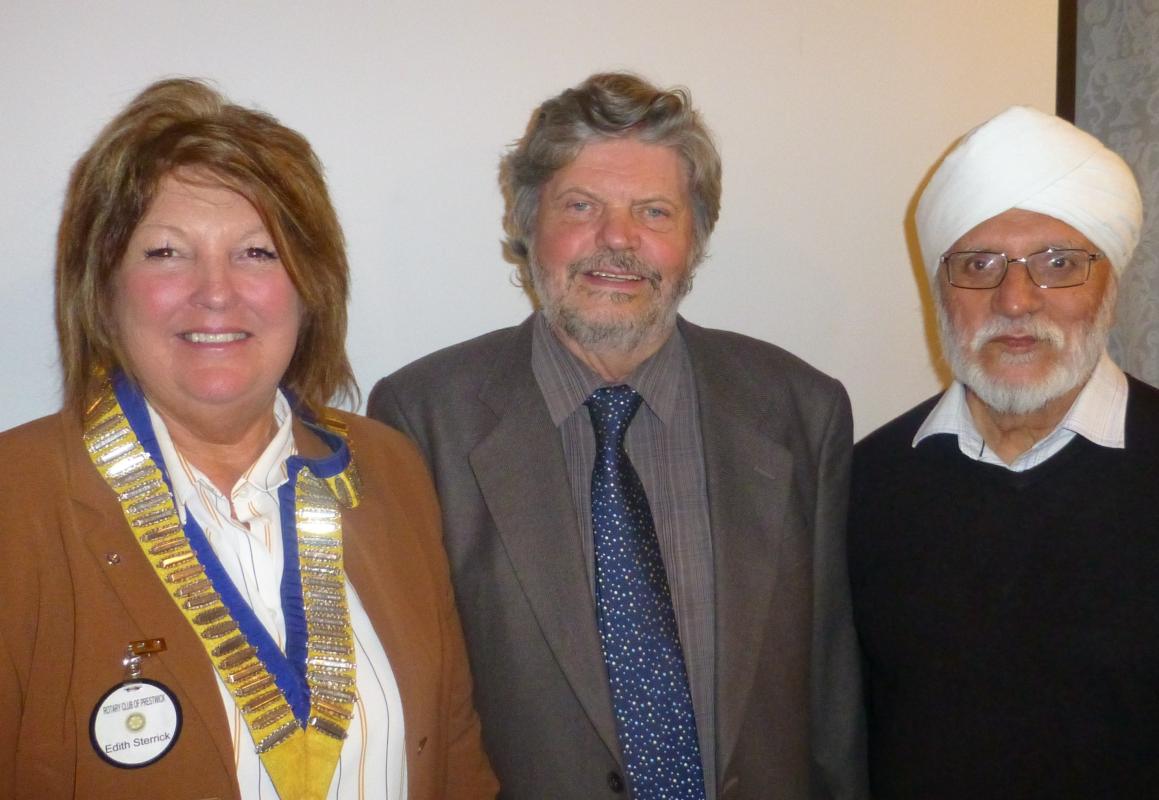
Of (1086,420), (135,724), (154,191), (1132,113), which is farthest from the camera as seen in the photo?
(1132,113)

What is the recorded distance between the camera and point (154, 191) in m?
1.42

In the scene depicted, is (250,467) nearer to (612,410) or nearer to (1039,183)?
(612,410)

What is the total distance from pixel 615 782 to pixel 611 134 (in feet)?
4.15

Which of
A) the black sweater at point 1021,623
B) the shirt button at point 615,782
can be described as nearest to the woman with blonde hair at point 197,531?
the shirt button at point 615,782

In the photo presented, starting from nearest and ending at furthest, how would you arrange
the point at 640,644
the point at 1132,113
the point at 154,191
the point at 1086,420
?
the point at 154,191, the point at 640,644, the point at 1086,420, the point at 1132,113

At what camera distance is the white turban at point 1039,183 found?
189cm

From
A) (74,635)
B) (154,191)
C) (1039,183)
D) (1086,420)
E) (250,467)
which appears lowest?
(74,635)

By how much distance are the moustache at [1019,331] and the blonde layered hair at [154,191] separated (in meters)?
1.32

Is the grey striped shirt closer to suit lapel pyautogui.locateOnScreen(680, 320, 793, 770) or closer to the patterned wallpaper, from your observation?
suit lapel pyautogui.locateOnScreen(680, 320, 793, 770)

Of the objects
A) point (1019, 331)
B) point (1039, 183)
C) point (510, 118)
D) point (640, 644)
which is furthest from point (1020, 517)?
point (510, 118)

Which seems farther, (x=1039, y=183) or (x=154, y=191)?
(x=1039, y=183)

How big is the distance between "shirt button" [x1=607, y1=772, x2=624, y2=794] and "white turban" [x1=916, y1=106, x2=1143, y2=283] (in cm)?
129

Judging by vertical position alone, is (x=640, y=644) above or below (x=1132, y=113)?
below

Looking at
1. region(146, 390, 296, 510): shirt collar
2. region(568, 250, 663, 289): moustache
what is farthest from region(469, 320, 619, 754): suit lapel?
region(146, 390, 296, 510): shirt collar
